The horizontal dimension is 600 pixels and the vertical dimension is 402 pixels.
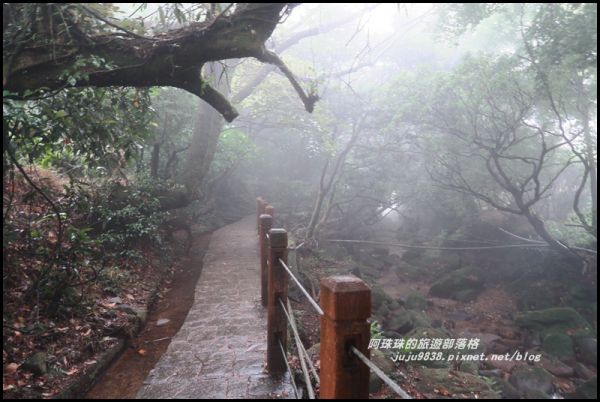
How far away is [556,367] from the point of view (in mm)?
8031

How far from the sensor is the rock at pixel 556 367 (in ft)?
25.8

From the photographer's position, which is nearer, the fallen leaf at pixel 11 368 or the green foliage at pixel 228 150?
the fallen leaf at pixel 11 368

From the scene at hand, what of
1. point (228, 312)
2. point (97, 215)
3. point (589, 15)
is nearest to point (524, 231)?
point (589, 15)

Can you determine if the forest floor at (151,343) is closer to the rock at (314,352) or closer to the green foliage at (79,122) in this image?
the rock at (314,352)

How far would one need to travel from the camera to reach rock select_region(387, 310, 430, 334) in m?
8.53

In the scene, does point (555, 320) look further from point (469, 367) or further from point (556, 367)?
point (469, 367)

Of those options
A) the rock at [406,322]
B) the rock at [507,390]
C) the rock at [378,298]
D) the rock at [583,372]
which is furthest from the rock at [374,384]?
the rock at [583,372]

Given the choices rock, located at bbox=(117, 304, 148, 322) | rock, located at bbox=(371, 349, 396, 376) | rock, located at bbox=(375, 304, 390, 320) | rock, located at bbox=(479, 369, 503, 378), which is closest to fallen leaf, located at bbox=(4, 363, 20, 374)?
rock, located at bbox=(117, 304, 148, 322)

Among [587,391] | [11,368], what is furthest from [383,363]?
[587,391]

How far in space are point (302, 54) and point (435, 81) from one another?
13.1 m

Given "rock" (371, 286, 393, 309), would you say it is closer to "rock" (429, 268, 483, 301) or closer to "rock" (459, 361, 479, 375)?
"rock" (459, 361, 479, 375)

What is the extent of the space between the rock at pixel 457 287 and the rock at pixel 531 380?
4.90 m

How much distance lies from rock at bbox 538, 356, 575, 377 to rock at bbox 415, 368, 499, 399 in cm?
371

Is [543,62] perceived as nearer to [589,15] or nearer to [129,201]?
[589,15]
